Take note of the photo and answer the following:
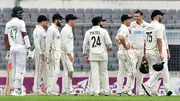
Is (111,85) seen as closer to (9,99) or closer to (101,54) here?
(101,54)

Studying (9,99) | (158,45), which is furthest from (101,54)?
(9,99)

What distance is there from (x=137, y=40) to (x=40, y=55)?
8.54ft

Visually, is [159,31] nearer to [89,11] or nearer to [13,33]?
[13,33]

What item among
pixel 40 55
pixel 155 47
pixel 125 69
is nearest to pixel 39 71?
pixel 40 55

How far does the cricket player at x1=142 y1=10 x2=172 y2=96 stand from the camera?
56.9ft

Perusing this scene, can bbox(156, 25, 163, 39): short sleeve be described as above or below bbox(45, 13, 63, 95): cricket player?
above

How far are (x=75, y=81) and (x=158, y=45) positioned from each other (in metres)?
6.36

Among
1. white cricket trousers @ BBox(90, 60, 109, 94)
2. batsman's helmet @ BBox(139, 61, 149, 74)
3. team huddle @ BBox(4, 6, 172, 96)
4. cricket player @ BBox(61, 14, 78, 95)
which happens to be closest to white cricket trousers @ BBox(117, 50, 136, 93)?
team huddle @ BBox(4, 6, 172, 96)

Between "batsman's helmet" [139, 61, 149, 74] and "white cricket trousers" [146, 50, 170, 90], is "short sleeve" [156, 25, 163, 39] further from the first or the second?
"batsman's helmet" [139, 61, 149, 74]

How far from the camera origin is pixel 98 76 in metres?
18.0

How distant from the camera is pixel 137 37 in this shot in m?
18.4

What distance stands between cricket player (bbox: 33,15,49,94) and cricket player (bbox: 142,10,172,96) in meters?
2.90

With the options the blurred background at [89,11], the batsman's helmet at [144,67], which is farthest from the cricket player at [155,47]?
the blurred background at [89,11]

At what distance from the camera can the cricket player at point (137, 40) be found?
18359 mm
